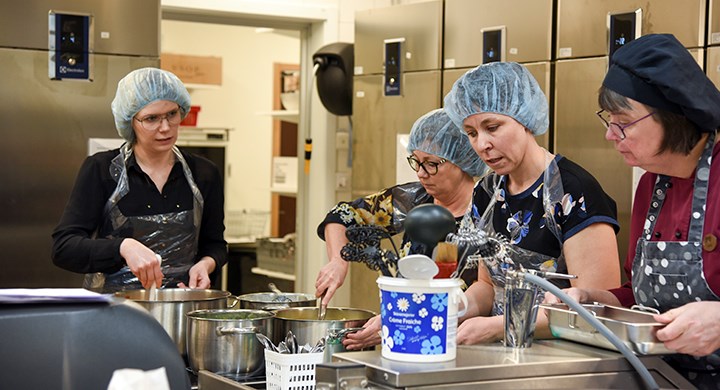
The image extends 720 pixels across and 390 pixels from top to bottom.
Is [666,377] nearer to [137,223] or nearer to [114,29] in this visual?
[137,223]

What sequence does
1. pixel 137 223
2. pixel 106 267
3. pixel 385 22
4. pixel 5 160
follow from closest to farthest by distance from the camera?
pixel 106 267 < pixel 137 223 < pixel 5 160 < pixel 385 22

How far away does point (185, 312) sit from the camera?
2.18 metres

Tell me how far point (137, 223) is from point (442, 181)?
0.97 metres

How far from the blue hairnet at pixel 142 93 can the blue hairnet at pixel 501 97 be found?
3.38ft

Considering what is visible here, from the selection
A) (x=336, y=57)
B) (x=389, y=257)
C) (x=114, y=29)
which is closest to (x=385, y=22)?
(x=336, y=57)

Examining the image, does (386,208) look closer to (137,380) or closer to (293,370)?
(293,370)

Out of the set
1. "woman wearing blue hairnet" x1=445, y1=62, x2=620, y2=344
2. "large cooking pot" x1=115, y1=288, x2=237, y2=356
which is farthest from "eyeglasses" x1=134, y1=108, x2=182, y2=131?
"woman wearing blue hairnet" x1=445, y1=62, x2=620, y2=344

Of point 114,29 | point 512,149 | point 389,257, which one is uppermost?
point 114,29

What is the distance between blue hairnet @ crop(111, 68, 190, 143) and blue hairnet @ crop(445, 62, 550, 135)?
3.38 feet

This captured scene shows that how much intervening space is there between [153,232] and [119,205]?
Answer: 136 mm

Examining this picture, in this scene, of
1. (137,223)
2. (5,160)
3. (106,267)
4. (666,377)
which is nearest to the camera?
(666,377)

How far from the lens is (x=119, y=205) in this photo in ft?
9.61

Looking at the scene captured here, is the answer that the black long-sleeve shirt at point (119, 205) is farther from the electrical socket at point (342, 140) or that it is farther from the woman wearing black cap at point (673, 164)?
the electrical socket at point (342, 140)

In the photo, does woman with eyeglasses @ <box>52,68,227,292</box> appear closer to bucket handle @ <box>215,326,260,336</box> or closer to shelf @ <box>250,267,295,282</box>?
bucket handle @ <box>215,326,260,336</box>
